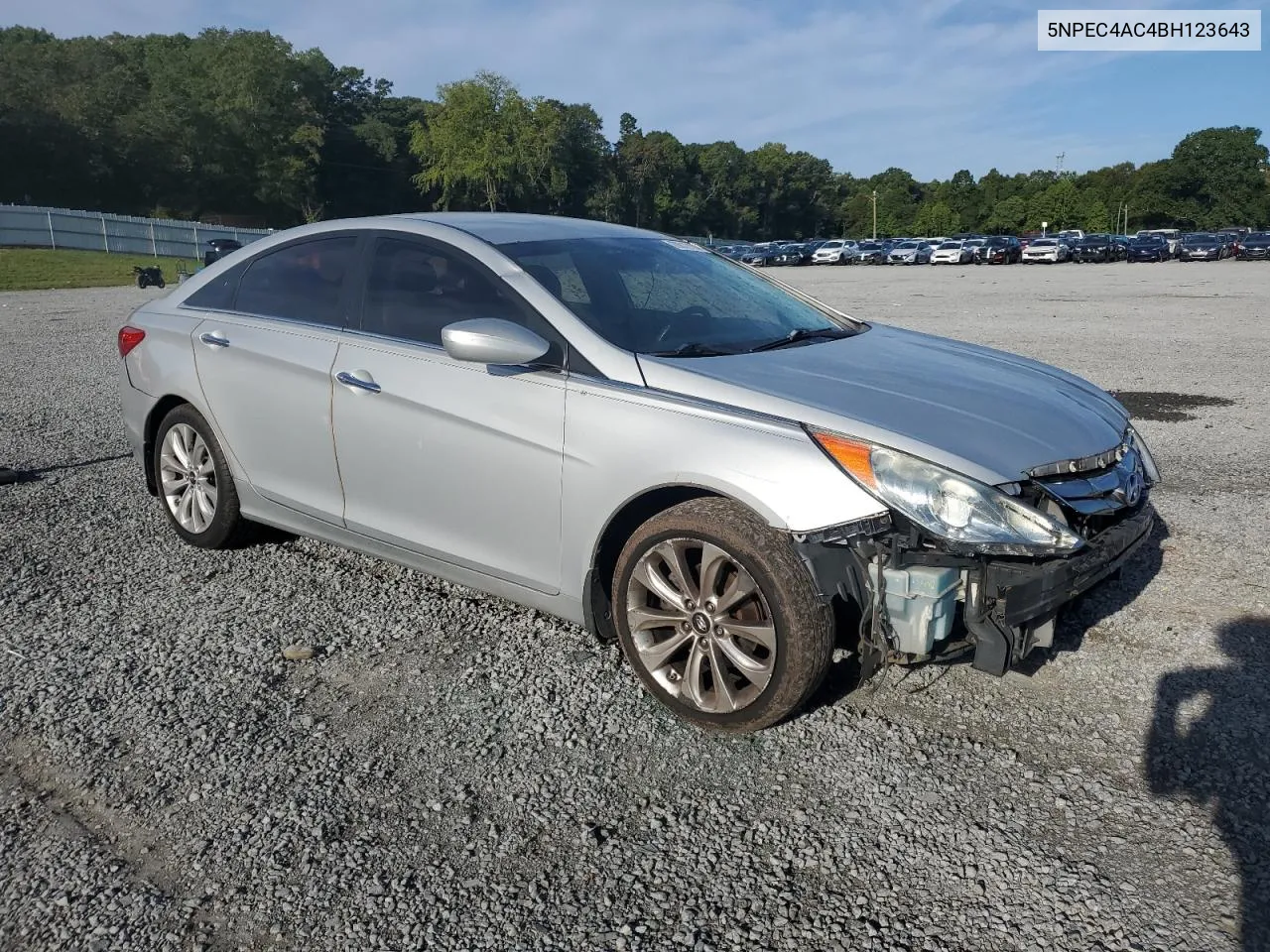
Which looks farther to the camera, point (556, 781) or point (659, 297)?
point (659, 297)

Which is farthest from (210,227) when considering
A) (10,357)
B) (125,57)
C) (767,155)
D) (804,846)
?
(767,155)

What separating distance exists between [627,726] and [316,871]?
3.64 ft

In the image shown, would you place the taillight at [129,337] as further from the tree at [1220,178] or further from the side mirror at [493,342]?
the tree at [1220,178]

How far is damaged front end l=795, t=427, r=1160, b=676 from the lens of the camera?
9.70ft

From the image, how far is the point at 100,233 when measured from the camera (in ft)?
158

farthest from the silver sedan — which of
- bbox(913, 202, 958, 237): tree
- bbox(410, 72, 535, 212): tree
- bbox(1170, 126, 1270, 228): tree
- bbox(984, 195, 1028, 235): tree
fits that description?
bbox(1170, 126, 1270, 228): tree

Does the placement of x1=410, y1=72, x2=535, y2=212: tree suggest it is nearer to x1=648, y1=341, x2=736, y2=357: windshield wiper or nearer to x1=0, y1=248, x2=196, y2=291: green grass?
x1=0, y1=248, x2=196, y2=291: green grass

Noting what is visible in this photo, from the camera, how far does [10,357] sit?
42.7 ft

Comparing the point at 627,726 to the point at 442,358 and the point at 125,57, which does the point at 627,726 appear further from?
Answer: the point at 125,57

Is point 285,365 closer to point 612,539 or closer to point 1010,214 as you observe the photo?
point 612,539

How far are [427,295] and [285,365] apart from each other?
79cm

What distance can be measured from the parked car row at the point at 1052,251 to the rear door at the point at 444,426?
165ft

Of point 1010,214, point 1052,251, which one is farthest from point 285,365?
point 1010,214

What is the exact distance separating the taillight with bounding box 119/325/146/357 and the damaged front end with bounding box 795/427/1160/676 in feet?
12.6
